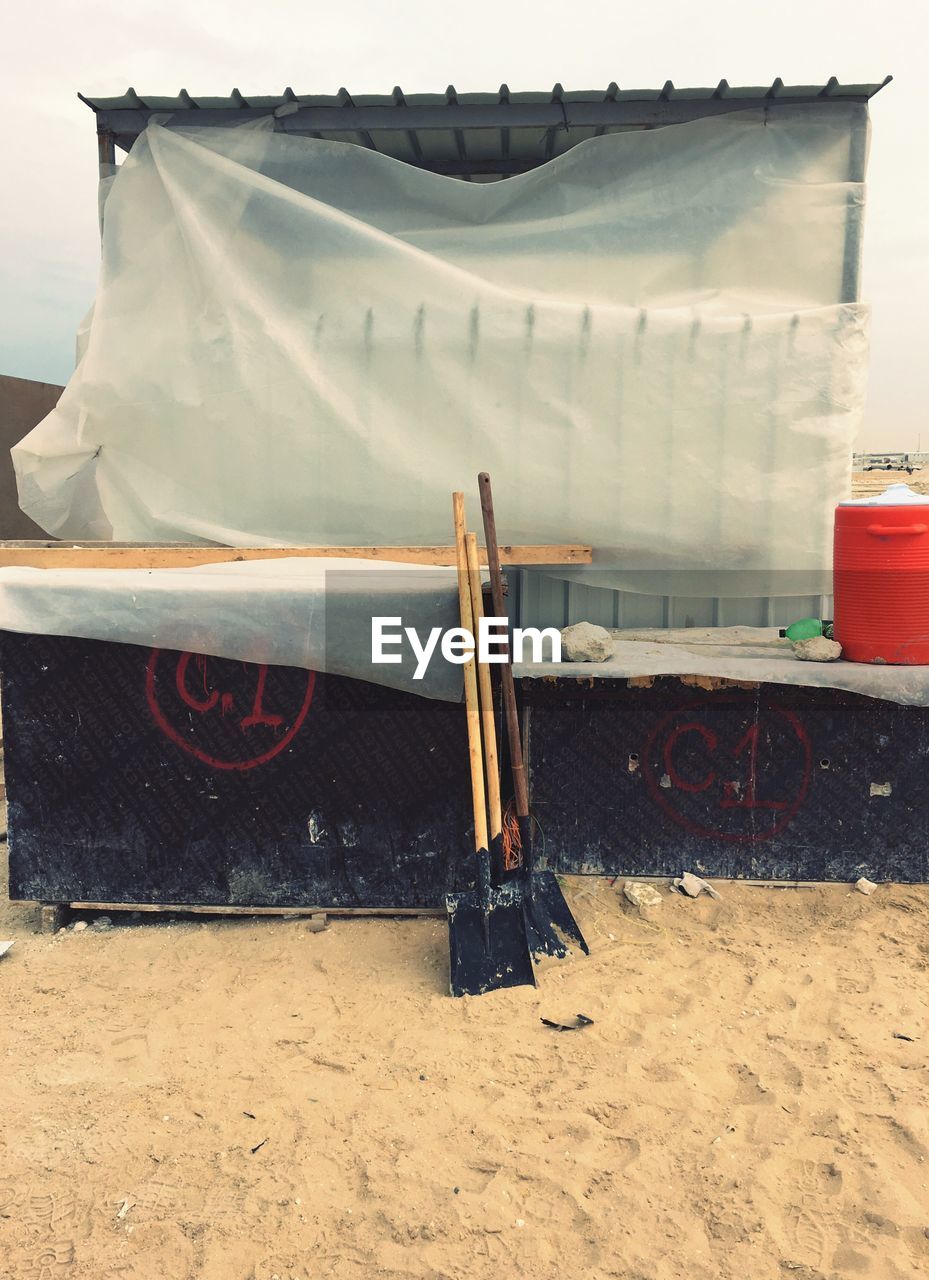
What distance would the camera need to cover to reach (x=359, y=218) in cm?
428

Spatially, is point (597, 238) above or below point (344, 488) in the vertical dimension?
above

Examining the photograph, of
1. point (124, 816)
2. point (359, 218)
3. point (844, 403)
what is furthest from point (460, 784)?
point (359, 218)

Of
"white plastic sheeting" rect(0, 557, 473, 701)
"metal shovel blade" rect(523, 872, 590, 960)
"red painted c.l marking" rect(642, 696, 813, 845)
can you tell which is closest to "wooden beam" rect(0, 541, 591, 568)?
"white plastic sheeting" rect(0, 557, 473, 701)

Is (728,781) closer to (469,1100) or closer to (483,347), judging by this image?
(469,1100)

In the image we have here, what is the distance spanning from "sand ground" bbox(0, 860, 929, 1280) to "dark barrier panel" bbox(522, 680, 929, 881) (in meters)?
0.19

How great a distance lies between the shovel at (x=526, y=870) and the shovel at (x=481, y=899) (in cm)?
6

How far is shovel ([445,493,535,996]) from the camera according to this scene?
3.17 m

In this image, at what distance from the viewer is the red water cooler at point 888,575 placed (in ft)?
11.4

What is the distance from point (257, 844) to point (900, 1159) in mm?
2448

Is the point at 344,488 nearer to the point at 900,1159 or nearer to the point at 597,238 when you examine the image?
the point at 597,238

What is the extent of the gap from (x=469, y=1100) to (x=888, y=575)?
2.49 metres

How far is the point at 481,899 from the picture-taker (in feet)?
10.8

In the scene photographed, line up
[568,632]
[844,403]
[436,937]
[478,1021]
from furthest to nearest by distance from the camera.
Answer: [844,403] < [568,632] < [436,937] < [478,1021]

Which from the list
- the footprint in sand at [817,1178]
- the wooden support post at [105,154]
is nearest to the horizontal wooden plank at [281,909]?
the footprint in sand at [817,1178]
